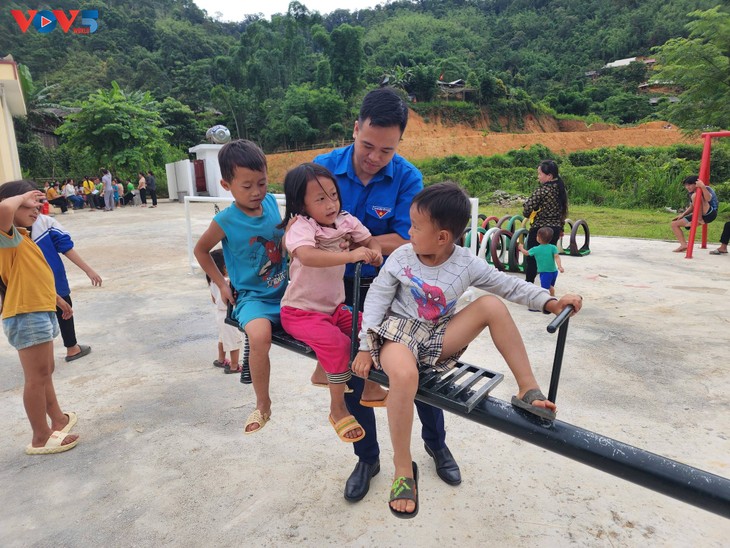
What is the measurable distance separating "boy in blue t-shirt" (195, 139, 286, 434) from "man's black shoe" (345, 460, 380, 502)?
0.55 meters

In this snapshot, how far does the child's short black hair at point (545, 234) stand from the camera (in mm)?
5402

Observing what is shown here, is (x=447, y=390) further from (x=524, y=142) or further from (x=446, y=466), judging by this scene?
(x=524, y=142)

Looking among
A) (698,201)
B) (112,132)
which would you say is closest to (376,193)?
(698,201)

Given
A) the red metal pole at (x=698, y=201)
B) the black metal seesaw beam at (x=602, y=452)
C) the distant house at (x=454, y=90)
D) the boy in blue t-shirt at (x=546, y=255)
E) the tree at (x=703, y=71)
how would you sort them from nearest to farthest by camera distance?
1. the black metal seesaw beam at (x=602, y=452)
2. the boy in blue t-shirt at (x=546, y=255)
3. the red metal pole at (x=698, y=201)
4. the tree at (x=703, y=71)
5. the distant house at (x=454, y=90)

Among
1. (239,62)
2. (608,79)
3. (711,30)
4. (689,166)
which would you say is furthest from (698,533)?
(608,79)

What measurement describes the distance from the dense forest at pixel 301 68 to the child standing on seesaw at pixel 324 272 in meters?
22.9

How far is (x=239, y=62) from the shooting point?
166 ft

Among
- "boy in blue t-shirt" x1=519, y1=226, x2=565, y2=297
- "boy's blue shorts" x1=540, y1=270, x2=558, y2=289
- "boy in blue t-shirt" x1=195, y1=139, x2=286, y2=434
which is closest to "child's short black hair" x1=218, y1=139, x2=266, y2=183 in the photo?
"boy in blue t-shirt" x1=195, y1=139, x2=286, y2=434

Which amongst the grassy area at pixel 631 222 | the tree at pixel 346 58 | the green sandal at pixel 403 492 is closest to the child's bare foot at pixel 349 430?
the green sandal at pixel 403 492

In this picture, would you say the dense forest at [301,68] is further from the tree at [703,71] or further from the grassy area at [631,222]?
the tree at [703,71]

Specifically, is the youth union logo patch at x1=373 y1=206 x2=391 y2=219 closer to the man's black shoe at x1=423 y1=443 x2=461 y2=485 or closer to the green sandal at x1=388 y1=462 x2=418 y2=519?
the green sandal at x1=388 y1=462 x2=418 y2=519

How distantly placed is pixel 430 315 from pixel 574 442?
64 cm

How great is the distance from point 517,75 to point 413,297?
2976 inches

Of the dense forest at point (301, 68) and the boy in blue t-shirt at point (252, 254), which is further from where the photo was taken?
the dense forest at point (301, 68)
